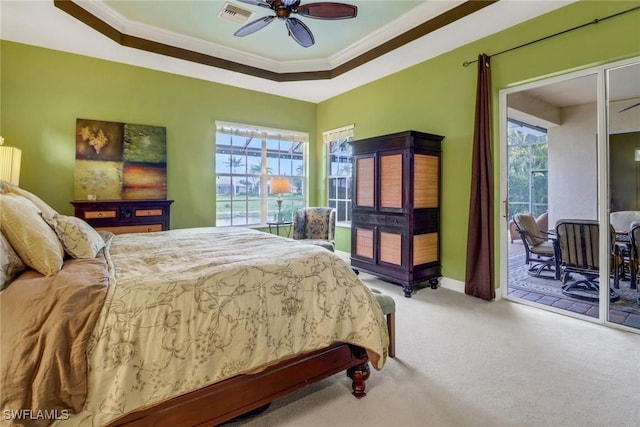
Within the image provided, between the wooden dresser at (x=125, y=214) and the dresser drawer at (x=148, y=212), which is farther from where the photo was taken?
the dresser drawer at (x=148, y=212)

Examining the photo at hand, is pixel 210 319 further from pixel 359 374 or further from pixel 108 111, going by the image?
pixel 108 111

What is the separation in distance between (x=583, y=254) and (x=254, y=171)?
4516 mm

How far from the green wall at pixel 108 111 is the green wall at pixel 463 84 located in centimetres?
203

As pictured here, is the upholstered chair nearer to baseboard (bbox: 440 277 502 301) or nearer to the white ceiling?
baseboard (bbox: 440 277 502 301)

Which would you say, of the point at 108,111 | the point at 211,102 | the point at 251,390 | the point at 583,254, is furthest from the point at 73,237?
the point at 583,254

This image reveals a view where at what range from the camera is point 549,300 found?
132 inches

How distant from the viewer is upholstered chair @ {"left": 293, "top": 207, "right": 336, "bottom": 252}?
15.1 ft

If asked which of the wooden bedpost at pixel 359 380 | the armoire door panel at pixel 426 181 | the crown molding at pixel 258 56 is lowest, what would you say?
the wooden bedpost at pixel 359 380

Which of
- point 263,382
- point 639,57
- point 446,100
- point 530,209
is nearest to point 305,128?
point 446,100

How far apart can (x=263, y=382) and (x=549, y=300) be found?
3.31 meters

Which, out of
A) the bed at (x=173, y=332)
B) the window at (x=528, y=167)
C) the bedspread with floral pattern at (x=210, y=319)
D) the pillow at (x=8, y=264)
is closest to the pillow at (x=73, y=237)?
the bed at (x=173, y=332)

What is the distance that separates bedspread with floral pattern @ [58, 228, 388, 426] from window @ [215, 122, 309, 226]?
3123 millimetres

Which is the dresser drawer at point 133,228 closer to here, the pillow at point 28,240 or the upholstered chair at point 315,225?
the upholstered chair at point 315,225

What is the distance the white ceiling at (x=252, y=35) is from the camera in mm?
3096
